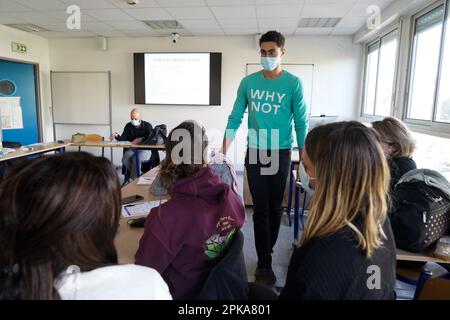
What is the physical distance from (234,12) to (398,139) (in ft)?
11.0

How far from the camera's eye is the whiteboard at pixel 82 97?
625cm

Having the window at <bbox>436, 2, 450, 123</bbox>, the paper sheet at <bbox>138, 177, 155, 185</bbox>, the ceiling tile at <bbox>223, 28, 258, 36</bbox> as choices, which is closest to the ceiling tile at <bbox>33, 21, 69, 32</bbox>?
the ceiling tile at <bbox>223, 28, 258, 36</bbox>

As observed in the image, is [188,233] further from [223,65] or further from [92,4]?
[223,65]

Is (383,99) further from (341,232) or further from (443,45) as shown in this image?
(341,232)

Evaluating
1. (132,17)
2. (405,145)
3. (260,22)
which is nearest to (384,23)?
(260,22)

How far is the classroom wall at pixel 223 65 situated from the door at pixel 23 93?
596 mm

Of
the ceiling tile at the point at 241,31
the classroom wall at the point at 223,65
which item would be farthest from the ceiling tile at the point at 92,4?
the ceiling tile at the point at 241,31

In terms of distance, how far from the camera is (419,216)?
149 cm

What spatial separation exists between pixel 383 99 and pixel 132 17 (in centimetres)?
402

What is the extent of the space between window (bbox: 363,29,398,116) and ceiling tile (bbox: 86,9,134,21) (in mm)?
3851

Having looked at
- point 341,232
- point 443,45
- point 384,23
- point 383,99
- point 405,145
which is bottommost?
point 341,232

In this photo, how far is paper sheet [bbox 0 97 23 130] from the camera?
5.58 meters

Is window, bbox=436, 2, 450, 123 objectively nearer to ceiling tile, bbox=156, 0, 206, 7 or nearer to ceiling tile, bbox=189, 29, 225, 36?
ceiling tile, bbox=156, 0, 206, 7

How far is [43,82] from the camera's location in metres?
6.27
